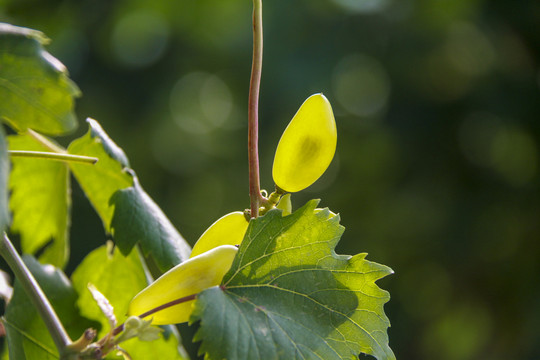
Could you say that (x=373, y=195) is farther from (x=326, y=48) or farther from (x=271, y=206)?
(x=271, y=206)

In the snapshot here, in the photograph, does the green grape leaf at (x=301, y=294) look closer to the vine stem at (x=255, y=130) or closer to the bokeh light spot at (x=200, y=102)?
the vine stem at (x=255, y=130)

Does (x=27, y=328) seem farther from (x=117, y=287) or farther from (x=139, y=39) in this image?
(x=139, y=39)

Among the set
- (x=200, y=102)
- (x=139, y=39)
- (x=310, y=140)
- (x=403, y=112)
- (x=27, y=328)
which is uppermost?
(x=310, y=140)

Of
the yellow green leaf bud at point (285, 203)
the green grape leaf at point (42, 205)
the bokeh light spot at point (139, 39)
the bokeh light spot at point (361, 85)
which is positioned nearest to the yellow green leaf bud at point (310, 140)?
the yellow green leaf bud at point (285, 203)

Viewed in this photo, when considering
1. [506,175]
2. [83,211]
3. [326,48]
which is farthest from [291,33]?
[83,211]

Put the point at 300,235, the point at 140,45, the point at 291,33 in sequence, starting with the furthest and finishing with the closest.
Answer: the point at 140,45
the point at 291,33
the point at 300,235

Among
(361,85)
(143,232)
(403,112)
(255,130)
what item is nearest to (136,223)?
(143,232)
